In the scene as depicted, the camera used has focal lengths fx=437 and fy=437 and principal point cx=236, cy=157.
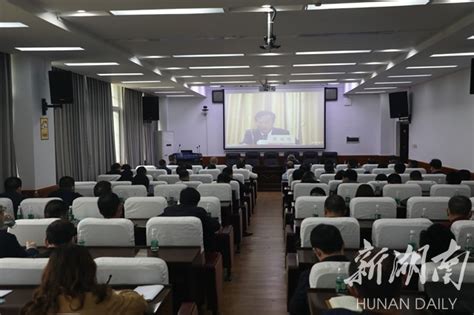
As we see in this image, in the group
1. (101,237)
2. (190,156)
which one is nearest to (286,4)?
(101,237)

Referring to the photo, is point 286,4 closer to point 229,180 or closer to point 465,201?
point 465,201

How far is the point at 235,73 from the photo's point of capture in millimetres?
11250

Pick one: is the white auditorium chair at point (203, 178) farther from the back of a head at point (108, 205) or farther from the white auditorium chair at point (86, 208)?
the back of a head at point (108, 205)

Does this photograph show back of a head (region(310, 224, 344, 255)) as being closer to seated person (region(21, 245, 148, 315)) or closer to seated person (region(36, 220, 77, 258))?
seated person (region(21, 245, 148, 315))

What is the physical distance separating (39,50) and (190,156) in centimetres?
907

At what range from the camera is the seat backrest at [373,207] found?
5.05 m

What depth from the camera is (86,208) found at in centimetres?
545

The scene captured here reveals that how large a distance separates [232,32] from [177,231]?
350 cm

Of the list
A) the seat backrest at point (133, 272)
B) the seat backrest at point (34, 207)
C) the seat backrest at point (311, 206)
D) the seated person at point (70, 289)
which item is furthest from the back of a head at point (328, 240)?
the seat backrest at point (34, 207)

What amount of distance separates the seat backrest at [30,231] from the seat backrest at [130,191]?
2.78 meters

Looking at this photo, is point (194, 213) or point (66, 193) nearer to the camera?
point (194, 213)

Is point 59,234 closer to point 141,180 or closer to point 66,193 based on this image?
point 66,193

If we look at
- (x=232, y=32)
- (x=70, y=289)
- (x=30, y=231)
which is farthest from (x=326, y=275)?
(x=232, y=32)

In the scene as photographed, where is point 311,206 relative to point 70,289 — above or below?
below
